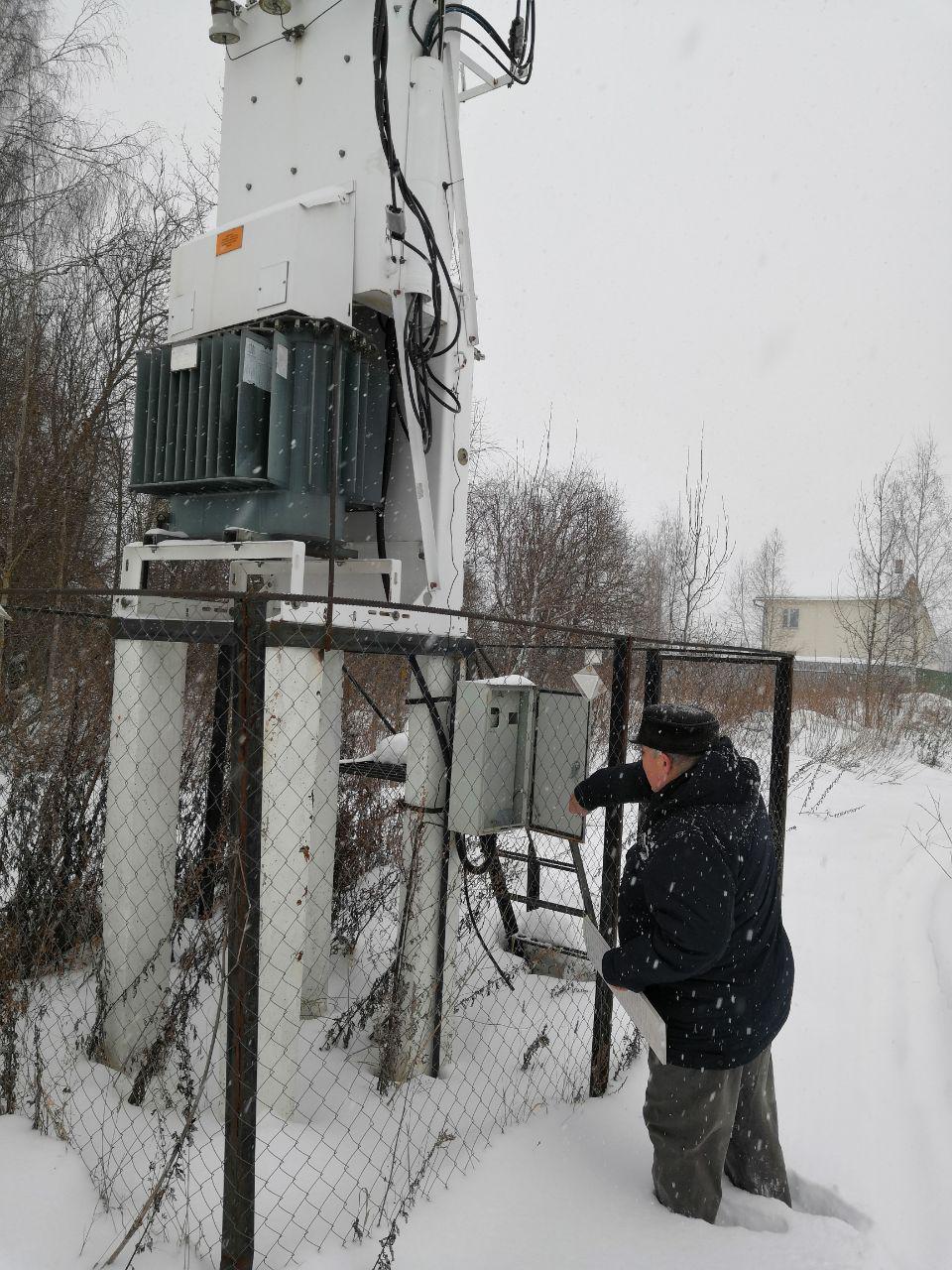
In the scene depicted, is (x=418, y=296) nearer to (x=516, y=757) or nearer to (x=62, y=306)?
(x=516, y=757)

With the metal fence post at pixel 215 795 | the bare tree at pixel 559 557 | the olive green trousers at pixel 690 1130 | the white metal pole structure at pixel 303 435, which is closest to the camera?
the olive green trousers at pixel 690 1130

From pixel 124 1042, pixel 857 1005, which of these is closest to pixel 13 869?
pixel 124 1042

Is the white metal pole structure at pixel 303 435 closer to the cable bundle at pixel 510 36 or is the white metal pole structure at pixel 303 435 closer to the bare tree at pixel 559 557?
the cable bundle at pixel 510 36

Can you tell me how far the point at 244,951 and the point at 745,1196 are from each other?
1.90 m

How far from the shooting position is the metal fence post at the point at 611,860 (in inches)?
133

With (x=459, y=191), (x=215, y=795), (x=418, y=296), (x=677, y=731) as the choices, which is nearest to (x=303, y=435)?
(x=418, y=296)

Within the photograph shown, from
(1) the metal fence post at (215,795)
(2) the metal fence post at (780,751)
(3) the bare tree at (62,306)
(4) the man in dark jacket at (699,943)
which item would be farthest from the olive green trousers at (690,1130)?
(3) the bare tree at (62,306)

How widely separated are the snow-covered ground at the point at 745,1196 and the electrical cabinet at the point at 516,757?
1159 mm

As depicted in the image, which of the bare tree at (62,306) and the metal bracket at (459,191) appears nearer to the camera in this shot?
the metal bracket at (459,191)

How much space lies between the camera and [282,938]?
2.88 m

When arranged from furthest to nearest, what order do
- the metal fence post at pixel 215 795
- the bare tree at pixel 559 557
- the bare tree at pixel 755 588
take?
the bare tree at pixel 755 588
the bare tree at pixel 559 557
the metal fence post at pixel 215 795

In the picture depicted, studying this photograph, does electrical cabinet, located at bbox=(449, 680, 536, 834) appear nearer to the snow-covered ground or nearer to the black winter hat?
the black winter hat

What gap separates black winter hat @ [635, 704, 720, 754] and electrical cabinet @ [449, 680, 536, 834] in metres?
0.83

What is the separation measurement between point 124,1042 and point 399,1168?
1275 mm
